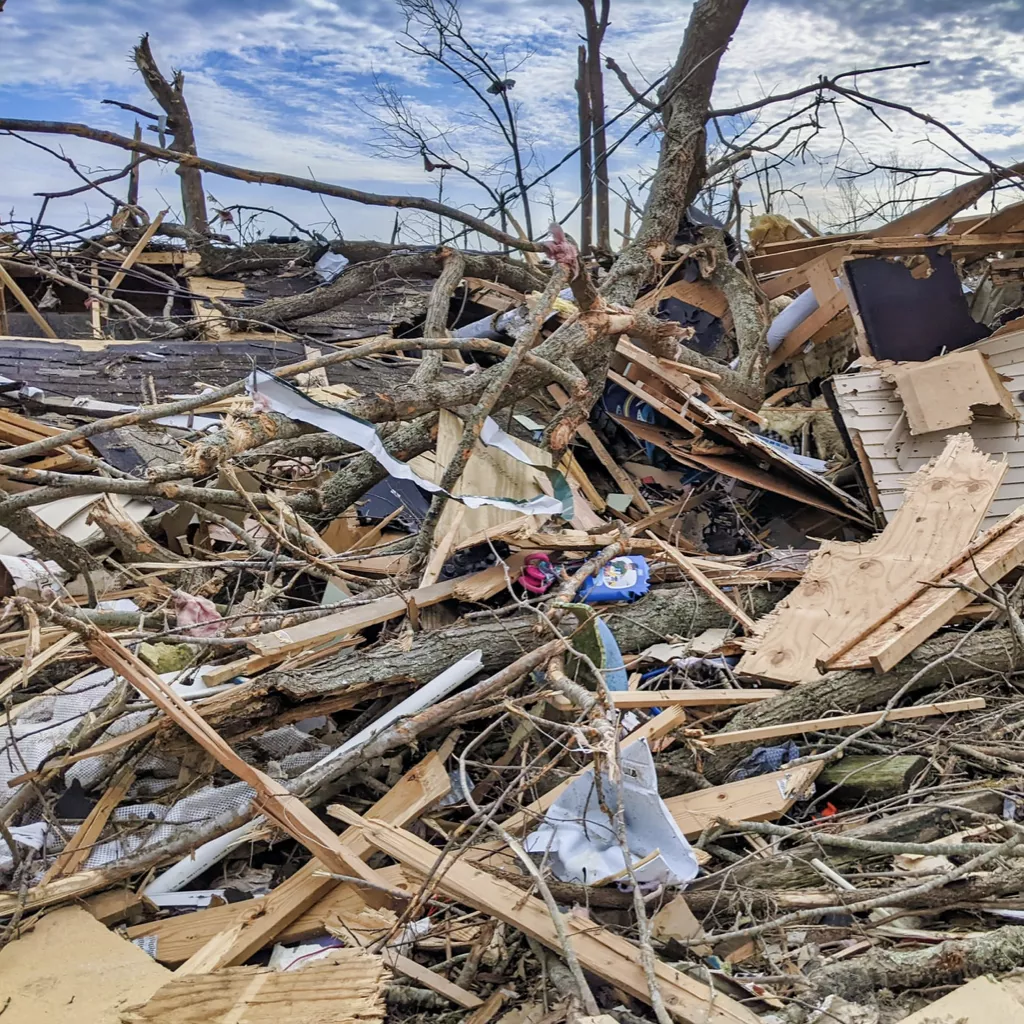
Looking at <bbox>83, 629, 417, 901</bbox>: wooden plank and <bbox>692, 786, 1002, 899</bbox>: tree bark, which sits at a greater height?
<bbox>83, 629, 417, 901</bbox>: wooden plank

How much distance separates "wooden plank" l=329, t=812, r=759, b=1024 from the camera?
1801mm

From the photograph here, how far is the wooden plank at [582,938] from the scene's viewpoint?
1801 mm

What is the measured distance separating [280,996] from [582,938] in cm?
70

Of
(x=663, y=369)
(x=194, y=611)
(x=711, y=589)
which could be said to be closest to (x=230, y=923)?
(x=194, y=611)

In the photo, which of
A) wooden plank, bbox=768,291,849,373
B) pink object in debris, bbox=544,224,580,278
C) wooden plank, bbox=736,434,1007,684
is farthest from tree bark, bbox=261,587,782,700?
wooden plank, bbox=768,291,849,373

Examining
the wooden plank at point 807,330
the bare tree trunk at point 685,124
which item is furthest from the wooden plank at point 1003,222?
the bare tree trunk at point 685,124

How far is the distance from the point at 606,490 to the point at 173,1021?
473 cm

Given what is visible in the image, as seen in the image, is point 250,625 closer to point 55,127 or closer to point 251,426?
point 251,426

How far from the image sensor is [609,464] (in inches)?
244

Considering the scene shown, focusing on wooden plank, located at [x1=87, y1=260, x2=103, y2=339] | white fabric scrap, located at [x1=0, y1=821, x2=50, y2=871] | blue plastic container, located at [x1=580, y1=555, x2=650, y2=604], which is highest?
wooden plank, located at [x1=87, y1=260, x2=103, y2=339]

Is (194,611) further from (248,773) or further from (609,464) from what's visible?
(609,464)

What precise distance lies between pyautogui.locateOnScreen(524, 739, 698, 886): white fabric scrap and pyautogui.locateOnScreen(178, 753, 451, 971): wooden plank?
616 mm

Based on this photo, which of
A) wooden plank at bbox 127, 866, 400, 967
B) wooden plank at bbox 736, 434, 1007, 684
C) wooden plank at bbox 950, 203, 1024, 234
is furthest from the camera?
wooden plank at bbox 950, 203, 1024, 234

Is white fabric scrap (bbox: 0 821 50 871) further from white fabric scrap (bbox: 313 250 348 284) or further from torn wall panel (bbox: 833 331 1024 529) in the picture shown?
white fabric scrap (bbox: 313 250 348 284)
